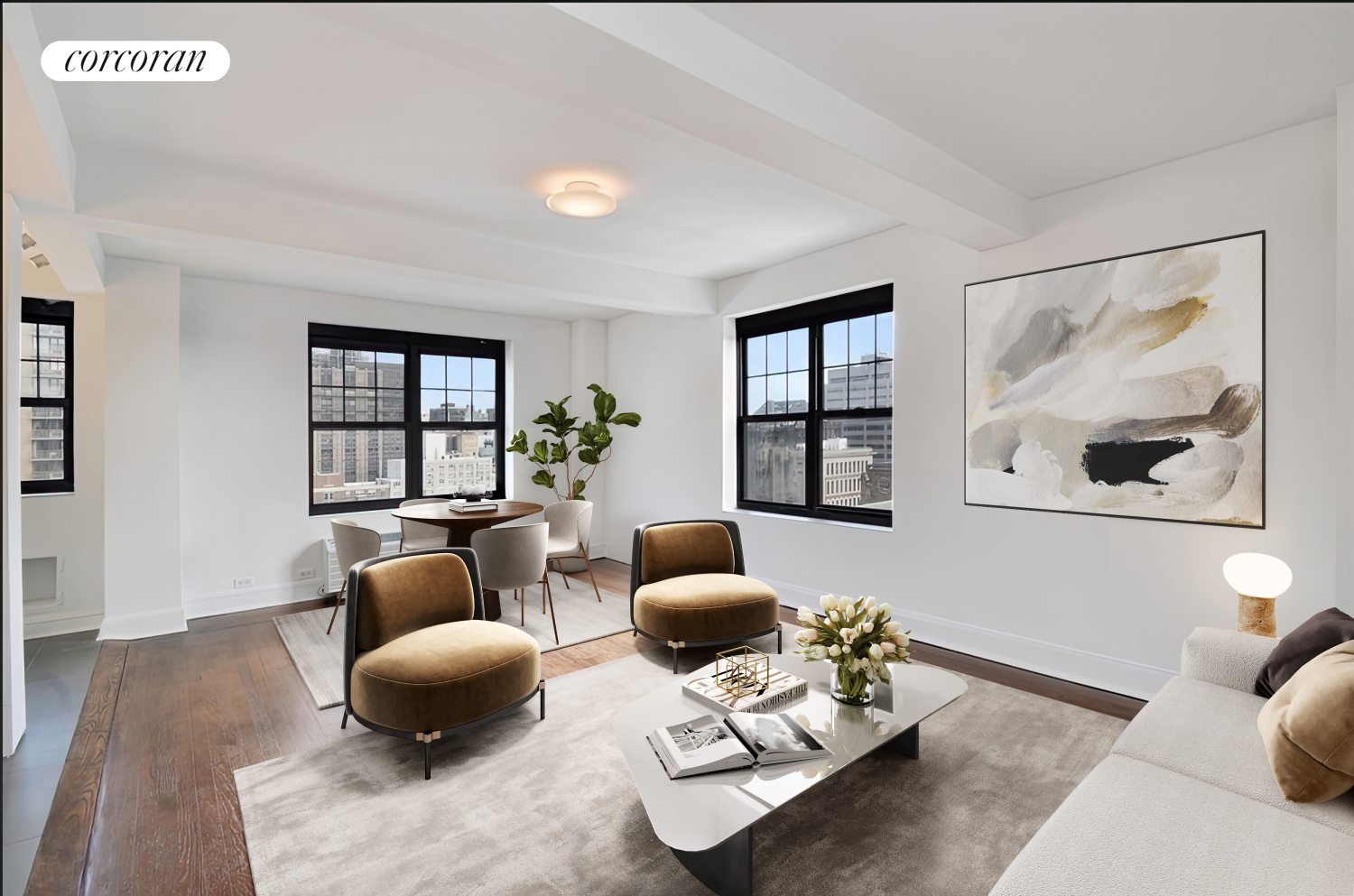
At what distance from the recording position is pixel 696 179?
3355 mm

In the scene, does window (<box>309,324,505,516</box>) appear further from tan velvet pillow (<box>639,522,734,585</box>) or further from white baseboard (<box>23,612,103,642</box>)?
tan velvet pillow (<box>639,522,734,585</box>)

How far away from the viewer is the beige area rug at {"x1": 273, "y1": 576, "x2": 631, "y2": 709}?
11.7 ft

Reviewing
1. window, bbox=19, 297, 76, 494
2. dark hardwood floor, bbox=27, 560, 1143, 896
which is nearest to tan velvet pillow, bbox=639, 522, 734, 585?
dark hardwood floor, bbox=27, 560, 1143, 896

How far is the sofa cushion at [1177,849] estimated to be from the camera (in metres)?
1.35

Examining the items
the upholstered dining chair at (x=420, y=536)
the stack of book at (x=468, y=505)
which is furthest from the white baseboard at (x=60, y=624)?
the stack of book at (x=468, y=505)

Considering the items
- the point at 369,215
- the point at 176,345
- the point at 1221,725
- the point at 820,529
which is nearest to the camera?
the point at 1221,725

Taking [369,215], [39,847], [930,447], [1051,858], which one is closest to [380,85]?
[369,215]

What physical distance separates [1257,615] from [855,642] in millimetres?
1778

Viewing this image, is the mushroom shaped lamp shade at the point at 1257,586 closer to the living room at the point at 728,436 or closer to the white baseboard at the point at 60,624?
the living room at the point at 728,436

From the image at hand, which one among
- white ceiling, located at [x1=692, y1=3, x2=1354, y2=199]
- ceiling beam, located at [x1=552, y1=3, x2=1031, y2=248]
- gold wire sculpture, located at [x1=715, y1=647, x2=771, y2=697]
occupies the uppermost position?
white ceiling, located at [x1=692, y1=3, x2=1354, y2=199]

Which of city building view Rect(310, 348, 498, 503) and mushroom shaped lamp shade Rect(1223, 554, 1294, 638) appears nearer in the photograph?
mushroom shaped lamp shade Rect(1223, 554, 1294, 638)

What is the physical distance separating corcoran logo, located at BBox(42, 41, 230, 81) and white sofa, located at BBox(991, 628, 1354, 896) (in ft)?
A: 11.2

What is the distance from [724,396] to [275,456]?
3.69 meters

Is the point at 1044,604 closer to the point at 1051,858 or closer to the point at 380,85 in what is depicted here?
the point at 1051,858
